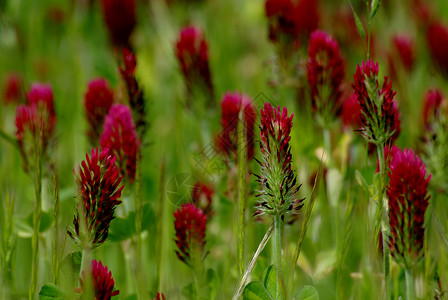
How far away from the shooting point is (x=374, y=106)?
1207 mm

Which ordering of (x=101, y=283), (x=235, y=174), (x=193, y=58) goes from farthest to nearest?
1. (x=193, y=58)
2. (x=235, y=174)
3. (x=101, y=283)

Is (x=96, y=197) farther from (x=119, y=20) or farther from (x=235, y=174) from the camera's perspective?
(x=119, y=20)

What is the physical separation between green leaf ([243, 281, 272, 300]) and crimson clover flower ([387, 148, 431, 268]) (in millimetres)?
252

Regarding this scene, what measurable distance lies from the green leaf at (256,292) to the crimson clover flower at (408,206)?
25cm

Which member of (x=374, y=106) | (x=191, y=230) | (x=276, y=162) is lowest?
(x=191, y=230)

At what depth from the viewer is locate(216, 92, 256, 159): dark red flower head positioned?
62.8 inches

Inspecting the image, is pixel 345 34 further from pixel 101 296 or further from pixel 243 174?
pixel 101 296

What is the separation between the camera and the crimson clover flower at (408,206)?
1140 millimetres

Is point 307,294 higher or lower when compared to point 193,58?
lower

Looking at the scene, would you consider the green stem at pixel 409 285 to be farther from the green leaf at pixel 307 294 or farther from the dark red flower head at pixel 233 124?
the dark red flower head at pixel 233 124

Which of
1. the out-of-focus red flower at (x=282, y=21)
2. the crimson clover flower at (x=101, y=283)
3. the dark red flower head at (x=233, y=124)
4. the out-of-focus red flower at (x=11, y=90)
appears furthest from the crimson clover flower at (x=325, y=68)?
the out-of-focus red flower at (x=11, y=90)

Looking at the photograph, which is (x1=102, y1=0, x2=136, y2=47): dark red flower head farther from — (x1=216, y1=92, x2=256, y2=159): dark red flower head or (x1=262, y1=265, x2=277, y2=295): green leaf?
(x1=262, y1=265, x2=277, y2=295): green leaf

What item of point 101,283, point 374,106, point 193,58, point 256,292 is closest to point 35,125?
point 101,283

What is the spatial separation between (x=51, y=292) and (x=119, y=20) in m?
1.78
